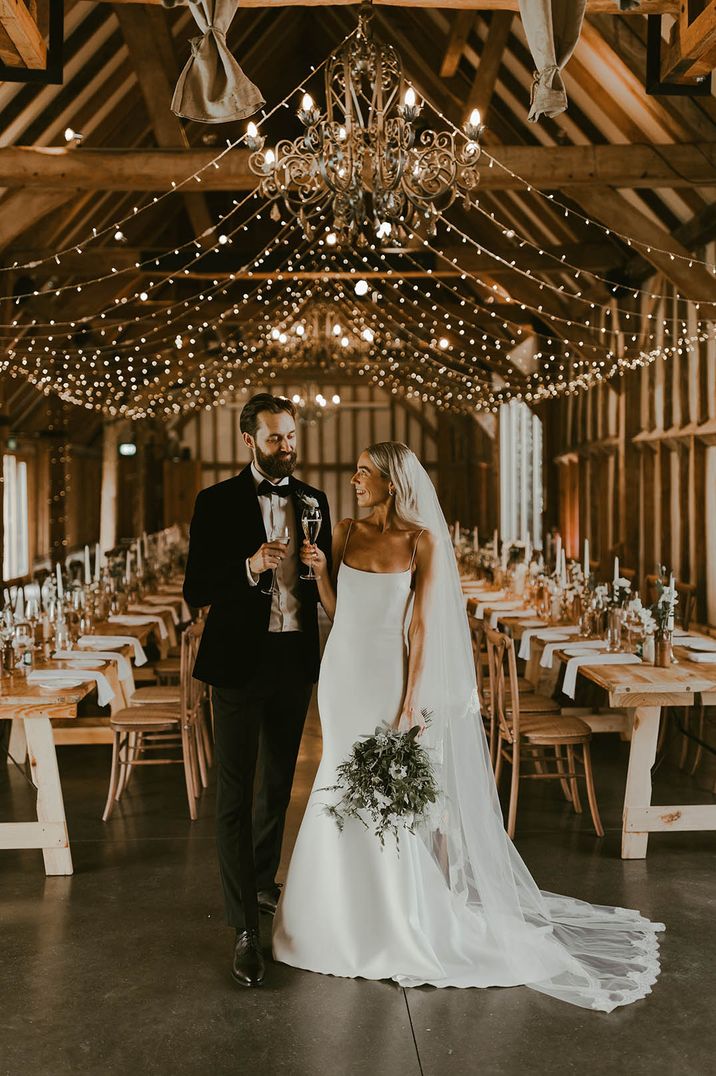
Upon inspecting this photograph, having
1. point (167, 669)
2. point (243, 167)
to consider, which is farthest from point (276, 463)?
point (243, 167)

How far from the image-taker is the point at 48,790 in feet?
15.5

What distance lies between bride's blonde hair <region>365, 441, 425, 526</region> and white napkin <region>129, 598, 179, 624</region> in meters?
5.16

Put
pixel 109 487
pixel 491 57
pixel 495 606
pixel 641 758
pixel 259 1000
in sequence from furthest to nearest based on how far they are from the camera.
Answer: pixel 109 487 < pixel 495 606 < pixel 491 57 < pixel 641 758 < pixel 259 1000

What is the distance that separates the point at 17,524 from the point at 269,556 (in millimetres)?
13825

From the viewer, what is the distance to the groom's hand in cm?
345

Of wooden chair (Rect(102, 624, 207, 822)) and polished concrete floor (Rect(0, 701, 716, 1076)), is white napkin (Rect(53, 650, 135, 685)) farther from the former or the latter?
polished concrete floor (Rect(0, 701, 716, 1076))

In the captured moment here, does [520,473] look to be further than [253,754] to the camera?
Yes

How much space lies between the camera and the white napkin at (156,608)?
8.69m

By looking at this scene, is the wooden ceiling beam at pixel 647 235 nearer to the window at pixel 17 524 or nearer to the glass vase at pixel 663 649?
the glass vase at pixel 663 649

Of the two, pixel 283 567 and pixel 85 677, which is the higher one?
pixel 283 567

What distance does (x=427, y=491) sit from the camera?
3.89 m

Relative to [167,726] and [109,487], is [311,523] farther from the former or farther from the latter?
[109,487]

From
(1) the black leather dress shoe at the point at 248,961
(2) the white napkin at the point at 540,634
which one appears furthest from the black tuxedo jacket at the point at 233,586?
(2) the white napkin at the point at 540,634

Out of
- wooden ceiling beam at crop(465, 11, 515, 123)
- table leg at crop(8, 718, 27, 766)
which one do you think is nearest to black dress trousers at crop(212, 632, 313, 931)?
table leg at crop(8, 718, 27, 766)
